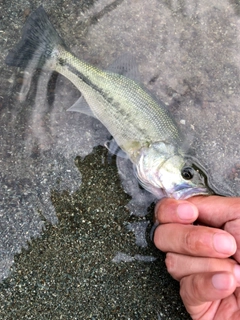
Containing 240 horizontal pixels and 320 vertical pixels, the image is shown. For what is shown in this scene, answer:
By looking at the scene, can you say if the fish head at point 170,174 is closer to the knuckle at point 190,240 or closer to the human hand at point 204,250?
the human hand at point 204,250

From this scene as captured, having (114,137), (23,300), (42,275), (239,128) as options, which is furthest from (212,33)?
(23,300)

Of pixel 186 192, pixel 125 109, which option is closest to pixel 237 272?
pixel 186 192

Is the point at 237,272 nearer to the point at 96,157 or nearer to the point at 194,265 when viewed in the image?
the point at 194,265

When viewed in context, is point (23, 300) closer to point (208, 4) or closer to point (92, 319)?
point (92, 319)

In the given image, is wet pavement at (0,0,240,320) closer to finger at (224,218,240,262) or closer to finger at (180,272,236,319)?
finger at (180,272,236,319)

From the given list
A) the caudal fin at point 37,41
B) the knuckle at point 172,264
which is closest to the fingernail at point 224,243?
the knuckle at point 172,264
